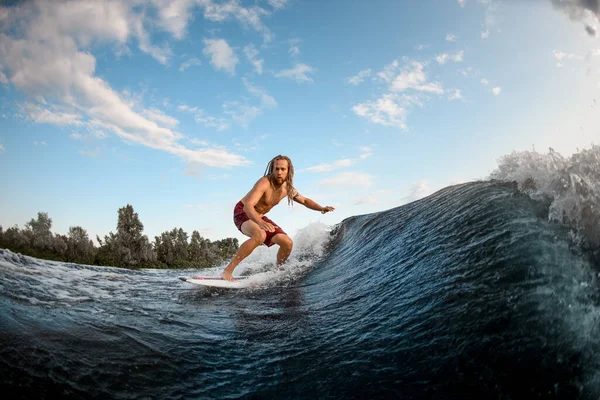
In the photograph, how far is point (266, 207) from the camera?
6.30 metres

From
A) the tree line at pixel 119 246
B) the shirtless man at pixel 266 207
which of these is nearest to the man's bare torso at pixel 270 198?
the shirtless man at pixel 266 207

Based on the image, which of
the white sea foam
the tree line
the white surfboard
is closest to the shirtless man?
the white surfboard

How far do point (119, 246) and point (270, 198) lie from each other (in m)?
13.0

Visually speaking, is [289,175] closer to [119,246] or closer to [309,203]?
[309,203]

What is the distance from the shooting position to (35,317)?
9.49 ft

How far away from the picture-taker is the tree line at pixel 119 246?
14945 millimetres

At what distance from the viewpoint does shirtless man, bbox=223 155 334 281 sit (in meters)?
5.66

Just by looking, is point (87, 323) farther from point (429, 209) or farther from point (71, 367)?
point (429, 209)

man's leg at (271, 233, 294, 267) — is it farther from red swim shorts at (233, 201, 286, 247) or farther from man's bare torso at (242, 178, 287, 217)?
man's bare torso at (242, 178, 287, 217)

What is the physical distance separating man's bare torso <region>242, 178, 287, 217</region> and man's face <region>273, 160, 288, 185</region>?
19 cm

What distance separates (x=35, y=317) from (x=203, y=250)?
57.9 ft

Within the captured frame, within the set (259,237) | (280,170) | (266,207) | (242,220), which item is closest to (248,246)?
(259,237)

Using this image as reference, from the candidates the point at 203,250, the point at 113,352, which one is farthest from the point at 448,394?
the point at 203,250

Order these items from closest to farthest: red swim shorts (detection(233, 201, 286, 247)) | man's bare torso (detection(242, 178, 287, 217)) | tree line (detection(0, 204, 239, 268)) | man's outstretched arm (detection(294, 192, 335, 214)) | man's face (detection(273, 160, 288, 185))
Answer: man's face (detection(273, 160, 288, 185)) → man's bare torso (detection(242, 178, 287, 217)) → red swim shorts (detection(233, 201, 286, 247)) → man's outstretched arm (detection(294, 192, 335, 214)) → tree line (detection(0, 204, 239, 268))
